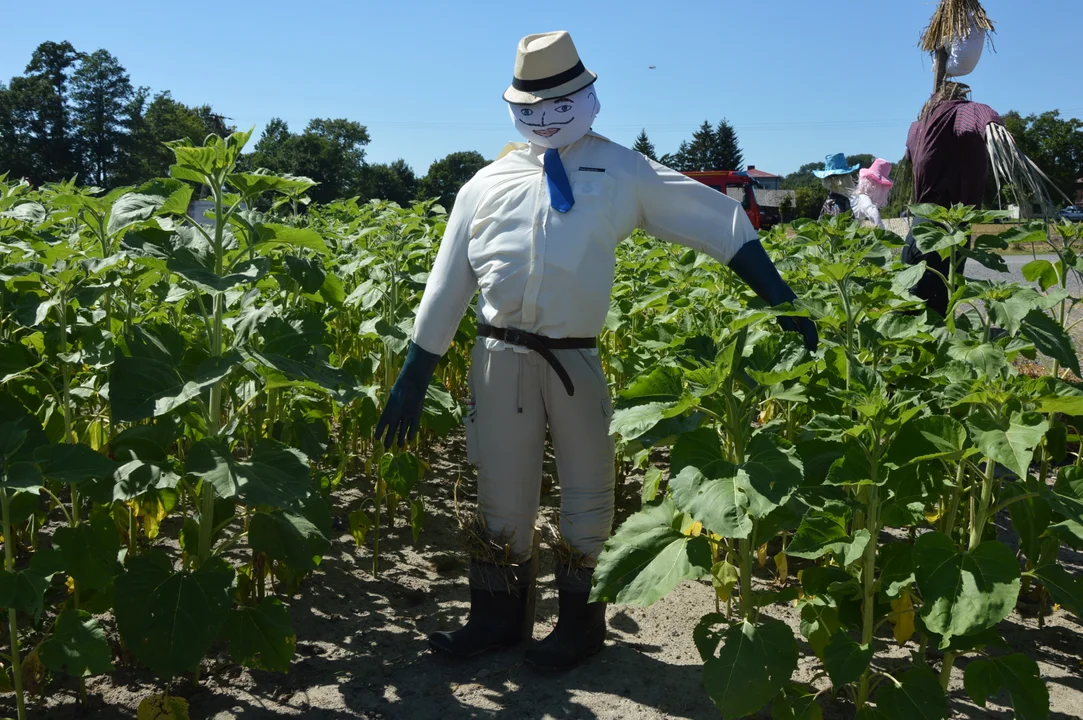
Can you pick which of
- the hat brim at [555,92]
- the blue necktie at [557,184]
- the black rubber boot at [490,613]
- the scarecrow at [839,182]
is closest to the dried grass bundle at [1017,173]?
the hat brim at [555,92]

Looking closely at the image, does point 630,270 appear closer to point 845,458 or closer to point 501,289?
point 501,289

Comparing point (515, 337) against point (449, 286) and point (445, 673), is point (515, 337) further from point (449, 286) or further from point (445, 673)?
point (445, 673)

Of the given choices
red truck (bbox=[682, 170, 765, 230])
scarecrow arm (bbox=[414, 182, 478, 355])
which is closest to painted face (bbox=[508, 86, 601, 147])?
scarecrow arm (bbox=[414, 182, 478, 355])

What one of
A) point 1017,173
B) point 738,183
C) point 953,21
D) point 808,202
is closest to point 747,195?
point 738,183

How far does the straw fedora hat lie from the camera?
2.93 meters

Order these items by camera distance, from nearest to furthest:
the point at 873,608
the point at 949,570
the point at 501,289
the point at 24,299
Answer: the point at 949,570
the point at 873,608
the point at 24,299
the point at 501,289

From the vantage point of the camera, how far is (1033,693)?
6.93 feet

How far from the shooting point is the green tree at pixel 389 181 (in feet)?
217

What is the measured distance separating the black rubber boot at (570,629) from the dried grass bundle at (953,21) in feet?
12.9

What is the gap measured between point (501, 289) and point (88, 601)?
1450 millimetres

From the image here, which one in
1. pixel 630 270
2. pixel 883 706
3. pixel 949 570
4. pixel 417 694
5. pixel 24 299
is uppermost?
pixel 630 270

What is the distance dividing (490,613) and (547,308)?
1.01m

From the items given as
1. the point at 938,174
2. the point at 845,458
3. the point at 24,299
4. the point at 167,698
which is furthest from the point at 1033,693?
the point at 938,174

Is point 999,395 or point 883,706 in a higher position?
point 999,395
